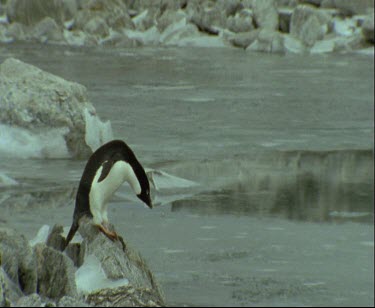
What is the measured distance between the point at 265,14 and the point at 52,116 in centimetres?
1710

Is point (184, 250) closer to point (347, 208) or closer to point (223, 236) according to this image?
point (223, 236)

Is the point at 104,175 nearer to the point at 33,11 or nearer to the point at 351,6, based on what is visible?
the point at 351,6

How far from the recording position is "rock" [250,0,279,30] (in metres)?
25.5

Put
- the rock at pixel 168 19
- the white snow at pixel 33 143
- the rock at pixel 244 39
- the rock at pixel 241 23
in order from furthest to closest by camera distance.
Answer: the rock at pixel 168 19 < the rock at pixel 241 23 < the rock at pixel 244 39 < the white snow at pixel 33 143

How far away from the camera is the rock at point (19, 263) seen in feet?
11.1

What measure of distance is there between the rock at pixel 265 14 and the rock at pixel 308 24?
685mm

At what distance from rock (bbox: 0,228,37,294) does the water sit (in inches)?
62.4

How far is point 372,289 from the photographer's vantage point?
532 cm

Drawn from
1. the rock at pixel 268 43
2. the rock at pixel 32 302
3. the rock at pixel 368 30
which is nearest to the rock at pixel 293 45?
the rock at pixel 268 43

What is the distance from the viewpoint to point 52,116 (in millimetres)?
9266

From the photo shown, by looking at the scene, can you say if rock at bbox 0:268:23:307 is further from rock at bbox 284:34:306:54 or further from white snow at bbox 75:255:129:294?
rock at bbox 284:34:306:54

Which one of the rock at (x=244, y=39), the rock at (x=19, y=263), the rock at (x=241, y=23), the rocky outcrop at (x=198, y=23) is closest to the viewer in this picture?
the rock at (x=19, y=263)

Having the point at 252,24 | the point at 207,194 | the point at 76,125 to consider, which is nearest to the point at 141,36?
the point at 252,24

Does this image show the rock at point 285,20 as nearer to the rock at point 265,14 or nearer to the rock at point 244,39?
the rock at point 265,14
